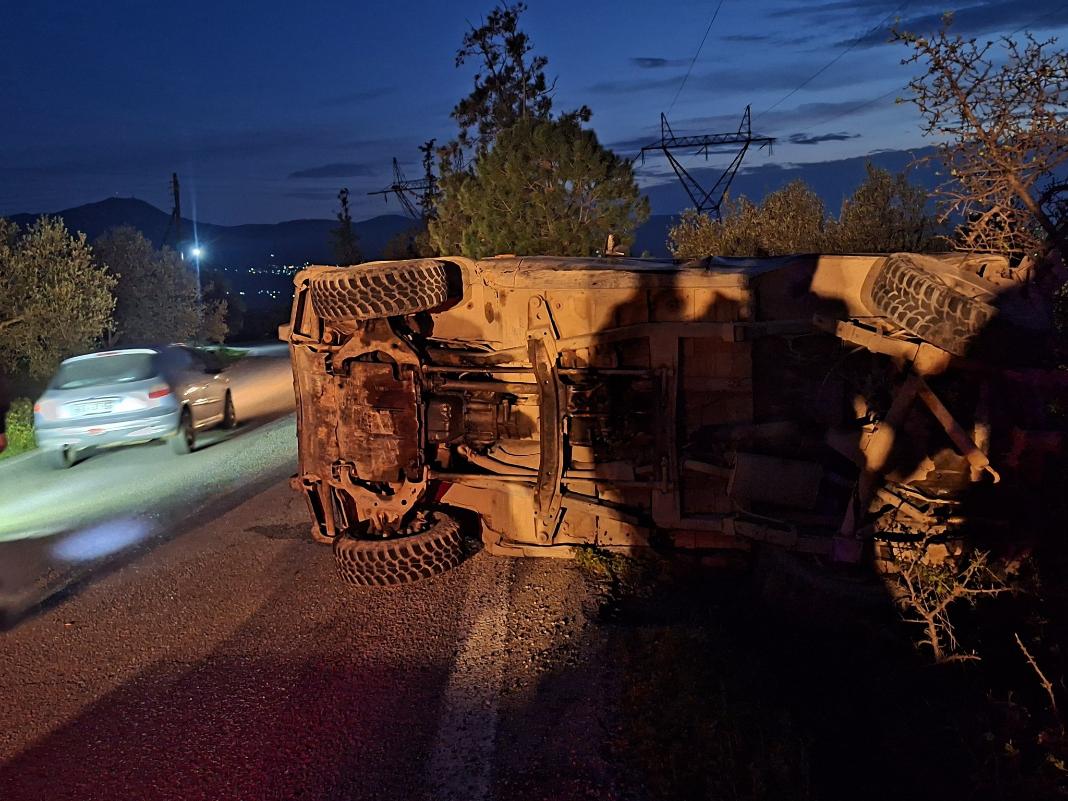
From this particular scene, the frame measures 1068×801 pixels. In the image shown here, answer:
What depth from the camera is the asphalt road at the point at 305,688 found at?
3.93 m

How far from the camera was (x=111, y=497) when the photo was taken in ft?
30.3

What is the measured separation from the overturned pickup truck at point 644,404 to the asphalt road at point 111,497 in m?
2.49

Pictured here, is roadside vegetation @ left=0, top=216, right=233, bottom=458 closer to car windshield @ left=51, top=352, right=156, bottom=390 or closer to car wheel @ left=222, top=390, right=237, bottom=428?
car wheel @ left=222, top=390, right=237, bottom=428

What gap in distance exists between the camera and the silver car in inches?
411

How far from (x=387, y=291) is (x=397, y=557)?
204 cm

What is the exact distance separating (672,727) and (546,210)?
690 inches

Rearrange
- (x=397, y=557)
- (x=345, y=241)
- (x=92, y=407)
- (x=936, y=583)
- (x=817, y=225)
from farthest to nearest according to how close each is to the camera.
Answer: (x=345, y=241) → (x=817, y=225) → (x=92, y=407) → (x=397, y=557) → (x=936, y=583)

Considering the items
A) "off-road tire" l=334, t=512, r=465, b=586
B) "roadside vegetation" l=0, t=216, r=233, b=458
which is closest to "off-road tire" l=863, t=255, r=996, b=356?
"off-road tire" l=334, t=512, r=465, b=586

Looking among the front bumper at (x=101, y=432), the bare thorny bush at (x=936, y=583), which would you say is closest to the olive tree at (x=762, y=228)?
the front bumper at (x=101, y=432)

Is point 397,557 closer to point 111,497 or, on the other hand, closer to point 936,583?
point 936,583

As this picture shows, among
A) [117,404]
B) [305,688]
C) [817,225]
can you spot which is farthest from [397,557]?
[817,225]

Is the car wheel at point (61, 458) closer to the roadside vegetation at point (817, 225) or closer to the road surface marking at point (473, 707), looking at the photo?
the road surface marking at point (473, 707)

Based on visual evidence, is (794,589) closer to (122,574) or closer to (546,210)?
(122,574)

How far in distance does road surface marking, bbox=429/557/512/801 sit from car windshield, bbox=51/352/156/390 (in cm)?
745
